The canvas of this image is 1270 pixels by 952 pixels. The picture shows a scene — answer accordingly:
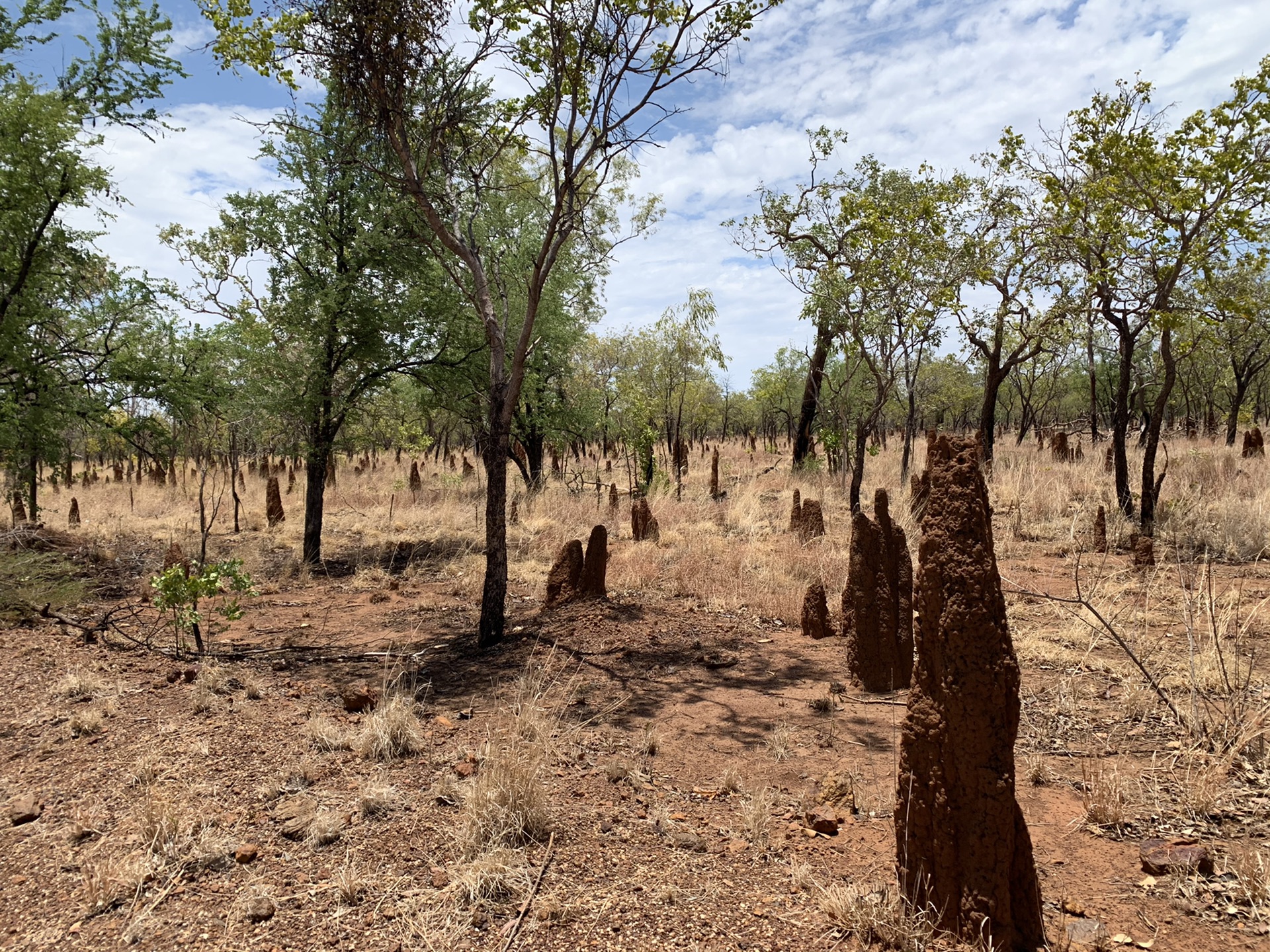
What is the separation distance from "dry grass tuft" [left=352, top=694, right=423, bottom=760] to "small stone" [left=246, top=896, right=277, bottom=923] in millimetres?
1248

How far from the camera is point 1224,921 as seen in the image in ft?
8.18

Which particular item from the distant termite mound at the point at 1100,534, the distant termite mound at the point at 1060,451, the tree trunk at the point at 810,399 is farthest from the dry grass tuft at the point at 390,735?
the distant termite mound at the point at 1060,451

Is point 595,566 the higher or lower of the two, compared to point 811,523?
lower

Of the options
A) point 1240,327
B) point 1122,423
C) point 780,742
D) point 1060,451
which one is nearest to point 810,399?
point 1060,451

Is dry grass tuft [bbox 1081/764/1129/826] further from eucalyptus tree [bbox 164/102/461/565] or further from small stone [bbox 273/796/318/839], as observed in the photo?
eucalyptus tree [bbox 164/102/461/565]

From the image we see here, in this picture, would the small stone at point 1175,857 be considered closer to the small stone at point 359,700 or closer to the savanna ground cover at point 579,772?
the savanna ground cover at point 579,772

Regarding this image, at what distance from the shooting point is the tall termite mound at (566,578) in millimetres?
7754

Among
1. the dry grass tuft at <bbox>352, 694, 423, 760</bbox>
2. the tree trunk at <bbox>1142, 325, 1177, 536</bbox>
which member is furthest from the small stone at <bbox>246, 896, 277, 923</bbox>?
the tree trunk at <bbox>1142, 325, 1177, 536</bbox>

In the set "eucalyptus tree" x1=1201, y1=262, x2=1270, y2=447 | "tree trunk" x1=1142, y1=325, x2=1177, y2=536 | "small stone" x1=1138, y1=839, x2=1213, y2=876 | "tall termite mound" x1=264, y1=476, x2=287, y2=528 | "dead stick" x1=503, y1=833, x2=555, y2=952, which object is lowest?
"dead stick" x1=503, y1=833, x2=555, y2=952

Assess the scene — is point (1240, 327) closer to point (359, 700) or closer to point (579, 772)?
point (579, 772)

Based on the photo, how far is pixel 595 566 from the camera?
7676 mm

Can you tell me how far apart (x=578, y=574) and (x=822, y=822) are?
4768mm

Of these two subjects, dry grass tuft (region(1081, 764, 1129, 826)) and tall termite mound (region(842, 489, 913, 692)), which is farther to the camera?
tall termite mound (region(842, 489, 913, 692))

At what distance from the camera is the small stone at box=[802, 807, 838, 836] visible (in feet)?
10.8
